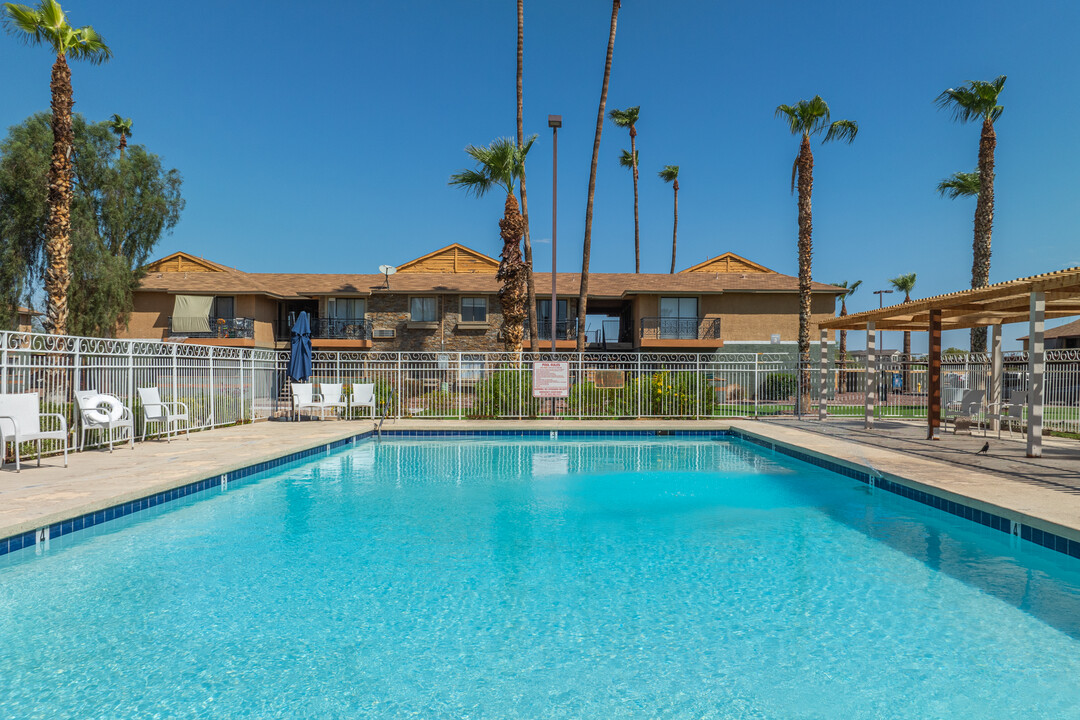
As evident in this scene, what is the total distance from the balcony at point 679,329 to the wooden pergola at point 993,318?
12895mm

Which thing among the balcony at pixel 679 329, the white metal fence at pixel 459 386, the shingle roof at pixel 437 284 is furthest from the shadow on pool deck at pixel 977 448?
the shingle roof at pixel 437 284

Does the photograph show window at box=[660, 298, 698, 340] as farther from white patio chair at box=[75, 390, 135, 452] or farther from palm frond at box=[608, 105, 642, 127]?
white patio chair at box=[75, 390, 135, 452]

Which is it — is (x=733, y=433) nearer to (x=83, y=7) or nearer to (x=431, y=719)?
(x=431, y=719)

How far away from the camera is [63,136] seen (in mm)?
17781

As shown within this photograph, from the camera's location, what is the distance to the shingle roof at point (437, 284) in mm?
29312

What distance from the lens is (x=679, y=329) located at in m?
29.6

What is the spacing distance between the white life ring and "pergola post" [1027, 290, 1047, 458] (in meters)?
13.3

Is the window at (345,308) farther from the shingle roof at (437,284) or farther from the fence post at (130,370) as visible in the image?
the fence post at (130,370)

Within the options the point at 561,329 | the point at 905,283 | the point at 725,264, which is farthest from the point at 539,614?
the point at 905,283

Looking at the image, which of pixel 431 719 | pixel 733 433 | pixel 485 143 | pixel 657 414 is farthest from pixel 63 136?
pixel 431 719

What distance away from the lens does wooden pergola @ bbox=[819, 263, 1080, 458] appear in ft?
30.7

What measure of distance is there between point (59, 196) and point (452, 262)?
747 inches

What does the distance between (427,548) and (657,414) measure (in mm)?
12172

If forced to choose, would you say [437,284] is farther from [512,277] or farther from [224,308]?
[512,277]
